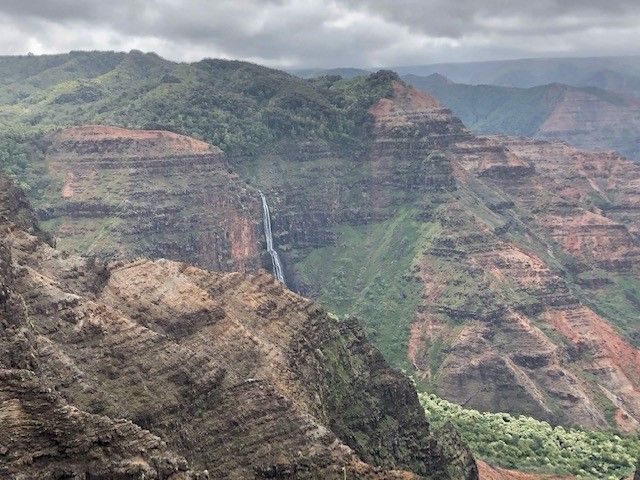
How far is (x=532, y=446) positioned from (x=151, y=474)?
84.1 meters

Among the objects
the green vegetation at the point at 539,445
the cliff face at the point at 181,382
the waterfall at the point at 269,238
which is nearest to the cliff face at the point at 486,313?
the waterfall at the point at 269,238

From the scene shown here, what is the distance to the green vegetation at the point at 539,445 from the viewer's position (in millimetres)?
107625

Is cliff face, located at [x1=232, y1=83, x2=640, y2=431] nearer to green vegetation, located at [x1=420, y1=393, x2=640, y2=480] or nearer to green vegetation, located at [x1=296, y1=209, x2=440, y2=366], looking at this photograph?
green vegetation, located at [x1=296, y1=209, x2=440, y2=366]

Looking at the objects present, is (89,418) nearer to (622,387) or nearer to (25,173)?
(622,387)

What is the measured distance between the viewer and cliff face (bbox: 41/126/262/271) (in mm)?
168000

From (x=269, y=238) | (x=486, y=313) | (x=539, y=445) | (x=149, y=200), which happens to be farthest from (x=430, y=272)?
(x=539, y=445)

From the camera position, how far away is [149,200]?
172625 mm

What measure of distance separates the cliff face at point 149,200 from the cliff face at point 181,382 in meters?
89.4

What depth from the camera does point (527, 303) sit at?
534ft

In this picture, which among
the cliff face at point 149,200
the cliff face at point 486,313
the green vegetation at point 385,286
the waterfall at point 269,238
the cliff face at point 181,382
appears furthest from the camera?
the waterfall at point 269,238

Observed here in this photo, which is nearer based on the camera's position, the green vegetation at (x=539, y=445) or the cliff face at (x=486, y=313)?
the green vegetation at (x=539, y=445)

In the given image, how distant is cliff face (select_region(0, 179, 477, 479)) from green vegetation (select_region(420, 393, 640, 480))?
29156 mm

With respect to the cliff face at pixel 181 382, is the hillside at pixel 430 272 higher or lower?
lower

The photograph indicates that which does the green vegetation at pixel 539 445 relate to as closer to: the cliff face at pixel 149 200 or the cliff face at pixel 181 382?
the cliff face at pixel 181 382
